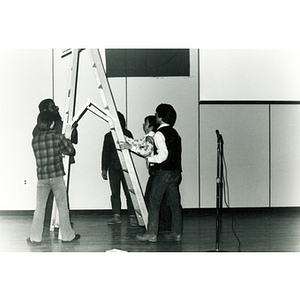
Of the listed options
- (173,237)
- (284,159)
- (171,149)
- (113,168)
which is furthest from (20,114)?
(284,159)

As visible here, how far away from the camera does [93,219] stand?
5.25 meters

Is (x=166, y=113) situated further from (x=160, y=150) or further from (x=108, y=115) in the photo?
(x=108, y=115)

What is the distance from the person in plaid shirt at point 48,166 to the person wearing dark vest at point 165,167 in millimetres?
872

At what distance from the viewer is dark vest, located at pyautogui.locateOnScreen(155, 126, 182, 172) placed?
12.3 feet

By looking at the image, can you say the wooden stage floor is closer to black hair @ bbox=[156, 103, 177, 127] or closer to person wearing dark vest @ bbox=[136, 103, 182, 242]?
person wearing dark vest @ bbox=[136, 103, 182, 242]

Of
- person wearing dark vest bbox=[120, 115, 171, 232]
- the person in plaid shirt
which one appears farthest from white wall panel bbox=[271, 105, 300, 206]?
the person in plaid shirt

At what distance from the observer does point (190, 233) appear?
4.36 metres

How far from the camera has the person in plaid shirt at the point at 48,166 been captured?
3.78 m

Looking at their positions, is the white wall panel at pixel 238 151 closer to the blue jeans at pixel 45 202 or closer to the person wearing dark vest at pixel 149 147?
the person wearing dark vest at pixel 149 147

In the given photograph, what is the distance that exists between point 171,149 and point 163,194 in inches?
18.2

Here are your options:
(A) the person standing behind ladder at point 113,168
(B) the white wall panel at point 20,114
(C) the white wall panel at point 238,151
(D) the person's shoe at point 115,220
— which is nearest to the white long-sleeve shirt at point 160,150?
(A) the person standing behind ladder at point 113,168

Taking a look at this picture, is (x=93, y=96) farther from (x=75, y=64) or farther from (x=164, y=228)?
(x=164, y=228)
